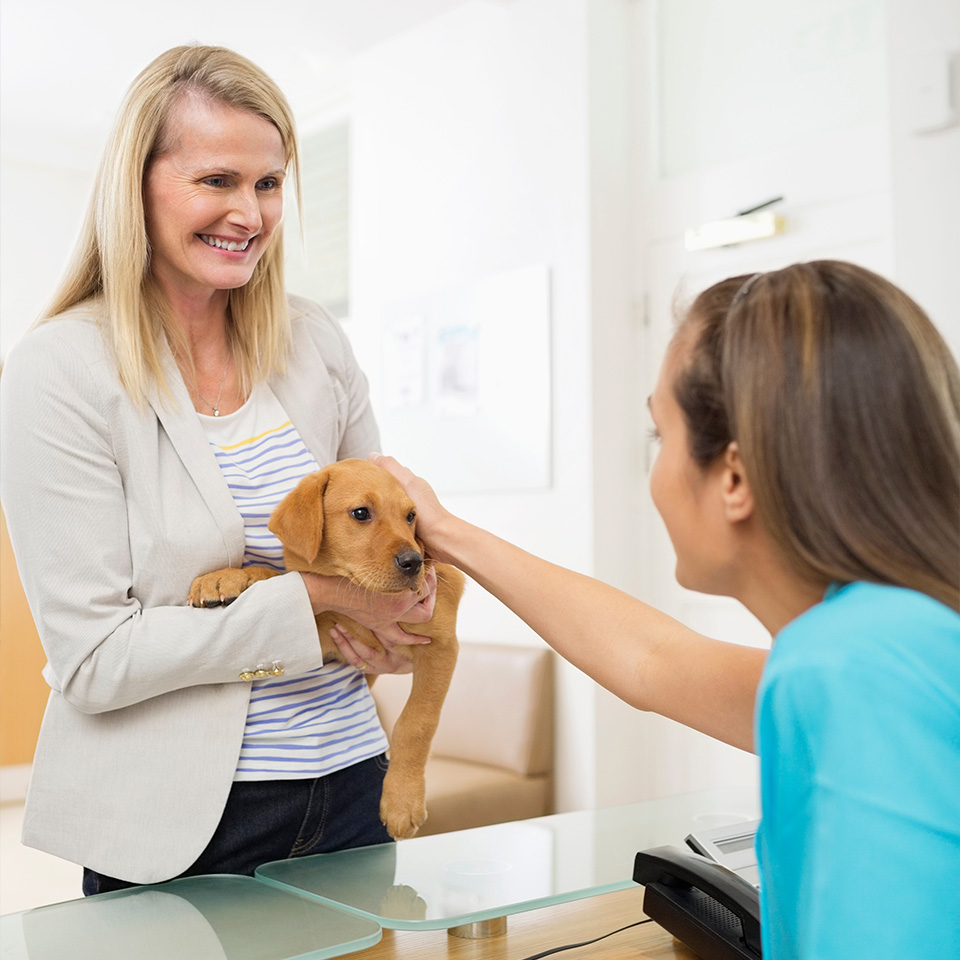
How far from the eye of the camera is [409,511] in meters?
1.46

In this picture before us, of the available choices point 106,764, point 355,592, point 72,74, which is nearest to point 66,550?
point 106,764

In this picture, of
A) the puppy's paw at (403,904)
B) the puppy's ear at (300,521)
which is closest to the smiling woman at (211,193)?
the puppy's ear at (300,521)

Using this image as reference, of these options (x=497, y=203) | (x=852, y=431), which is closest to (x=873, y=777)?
(x=852, y=431)

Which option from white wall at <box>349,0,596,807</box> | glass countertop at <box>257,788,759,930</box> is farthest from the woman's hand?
white wall at <box>349,0,596,807</box>

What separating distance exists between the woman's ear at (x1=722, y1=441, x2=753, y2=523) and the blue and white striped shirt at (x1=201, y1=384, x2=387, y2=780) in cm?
74

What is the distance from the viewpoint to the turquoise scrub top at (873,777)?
22.9 inches

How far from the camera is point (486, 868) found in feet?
4.22

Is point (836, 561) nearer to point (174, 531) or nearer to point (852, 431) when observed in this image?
point (852, 431)

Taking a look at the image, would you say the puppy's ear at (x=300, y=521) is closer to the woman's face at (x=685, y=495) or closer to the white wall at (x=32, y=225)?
the woman's face at (x=685, y=495)

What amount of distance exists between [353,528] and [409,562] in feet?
0.31

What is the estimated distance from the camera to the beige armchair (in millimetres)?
3656

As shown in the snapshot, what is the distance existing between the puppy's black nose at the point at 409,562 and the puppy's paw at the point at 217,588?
0.20m

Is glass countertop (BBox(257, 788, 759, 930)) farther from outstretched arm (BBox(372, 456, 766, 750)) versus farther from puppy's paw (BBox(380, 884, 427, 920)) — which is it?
outstretched arm (BBox(372, 456, 766, 750))

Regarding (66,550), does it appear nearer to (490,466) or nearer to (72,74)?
(490,466)
